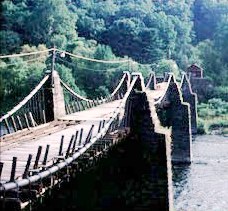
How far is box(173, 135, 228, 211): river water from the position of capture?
2448 cm

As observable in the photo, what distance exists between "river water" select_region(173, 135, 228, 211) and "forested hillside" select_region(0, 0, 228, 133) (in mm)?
15788

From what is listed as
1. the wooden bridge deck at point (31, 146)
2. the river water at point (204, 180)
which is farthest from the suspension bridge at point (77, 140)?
the river water at point (204, 180)

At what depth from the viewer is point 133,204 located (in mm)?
19500

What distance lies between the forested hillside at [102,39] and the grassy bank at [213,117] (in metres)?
3.42

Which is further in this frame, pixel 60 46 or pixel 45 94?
pixel 60 46

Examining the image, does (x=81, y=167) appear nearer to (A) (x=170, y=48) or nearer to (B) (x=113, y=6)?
(A) (x=170, y=48)

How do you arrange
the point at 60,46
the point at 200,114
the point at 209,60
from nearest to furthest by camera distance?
the point at 200,114 < the point at 60,46 < the point at 209,60

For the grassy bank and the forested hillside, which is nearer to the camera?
the grassy bank

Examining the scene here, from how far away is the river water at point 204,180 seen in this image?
2448 cm

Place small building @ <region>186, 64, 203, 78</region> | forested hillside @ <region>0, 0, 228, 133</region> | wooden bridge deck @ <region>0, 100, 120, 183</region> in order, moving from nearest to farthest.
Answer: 1. wooden bridge deck @ <region>0, 100, 120, 183</region>
2. forested hillside @ <region>0, 0, 228, 133</region>
3. small building @ <region>186, 64, 203, 78</region>

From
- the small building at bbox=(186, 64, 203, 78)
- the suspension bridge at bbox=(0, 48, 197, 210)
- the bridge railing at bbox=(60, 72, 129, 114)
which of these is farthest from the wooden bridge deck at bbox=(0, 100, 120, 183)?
the small building at bbox=(186, 64, 203, 78)

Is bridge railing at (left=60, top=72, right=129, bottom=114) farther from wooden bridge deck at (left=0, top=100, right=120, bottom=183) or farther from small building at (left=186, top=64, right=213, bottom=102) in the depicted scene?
small building at (left=186, top=64, right=213, bottom=102)

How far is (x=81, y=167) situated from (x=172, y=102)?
952 inches

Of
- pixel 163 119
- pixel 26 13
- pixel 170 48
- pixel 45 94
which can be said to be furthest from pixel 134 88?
pixel 170 48
